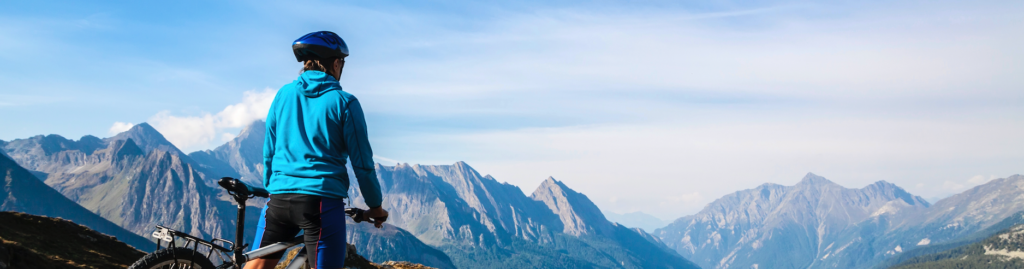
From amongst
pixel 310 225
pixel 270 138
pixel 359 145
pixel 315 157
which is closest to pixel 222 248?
pixel 310 225

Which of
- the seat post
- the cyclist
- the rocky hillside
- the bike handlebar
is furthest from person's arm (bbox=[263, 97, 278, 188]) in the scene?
the rocky hillside

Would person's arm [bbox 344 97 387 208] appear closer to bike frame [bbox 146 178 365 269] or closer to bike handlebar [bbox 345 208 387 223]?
bike handlebar [bbox 345 208 387 223]

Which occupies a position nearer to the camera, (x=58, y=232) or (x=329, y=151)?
(x=329, y=151)

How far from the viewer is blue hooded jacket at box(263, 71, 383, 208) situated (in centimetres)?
615

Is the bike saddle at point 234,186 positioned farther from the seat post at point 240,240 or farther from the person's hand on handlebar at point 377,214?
the person's hand on handlebar at point 377,214

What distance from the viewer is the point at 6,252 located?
13.5m

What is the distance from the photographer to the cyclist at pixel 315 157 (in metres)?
6.17

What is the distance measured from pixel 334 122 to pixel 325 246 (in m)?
1.34

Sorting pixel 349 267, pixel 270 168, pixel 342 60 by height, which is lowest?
pixel 349 267

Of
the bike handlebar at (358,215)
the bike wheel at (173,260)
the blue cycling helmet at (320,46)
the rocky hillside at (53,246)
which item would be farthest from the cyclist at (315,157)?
the rocky hillside at (53,246)

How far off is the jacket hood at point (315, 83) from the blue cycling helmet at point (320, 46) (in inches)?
10.5

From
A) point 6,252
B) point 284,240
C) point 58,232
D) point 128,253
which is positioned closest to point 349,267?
point 6,252

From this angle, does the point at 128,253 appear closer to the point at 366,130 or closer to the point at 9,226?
the point at 9,226

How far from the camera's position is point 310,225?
20.9 ft
